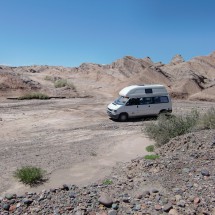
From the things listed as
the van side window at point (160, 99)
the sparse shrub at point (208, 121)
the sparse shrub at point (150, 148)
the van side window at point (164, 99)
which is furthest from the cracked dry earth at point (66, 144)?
the sparse shrub at point (208, 121)

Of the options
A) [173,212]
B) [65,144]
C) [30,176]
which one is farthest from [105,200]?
[65,144]

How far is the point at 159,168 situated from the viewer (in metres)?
10.6

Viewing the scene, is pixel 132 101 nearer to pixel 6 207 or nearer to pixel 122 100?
pixel 122 100

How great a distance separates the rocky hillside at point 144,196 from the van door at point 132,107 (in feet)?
41.7

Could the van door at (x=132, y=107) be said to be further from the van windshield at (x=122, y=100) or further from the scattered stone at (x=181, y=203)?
the scattered stone at (x=181, y=203)

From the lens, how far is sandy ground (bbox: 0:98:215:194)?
12.9 meters

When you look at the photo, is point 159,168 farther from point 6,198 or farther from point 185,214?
point 6,198

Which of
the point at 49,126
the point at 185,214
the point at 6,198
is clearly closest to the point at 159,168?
the point at 185,214

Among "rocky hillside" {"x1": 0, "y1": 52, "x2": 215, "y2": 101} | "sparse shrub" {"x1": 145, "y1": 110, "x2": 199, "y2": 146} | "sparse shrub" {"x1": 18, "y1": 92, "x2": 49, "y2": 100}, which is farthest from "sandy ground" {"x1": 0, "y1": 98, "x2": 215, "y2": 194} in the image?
"rocky hillside" {"x1": 0, "y1": 52, "x2": 215, "y2": 101}

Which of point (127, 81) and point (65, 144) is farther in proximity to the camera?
point (127, 81)

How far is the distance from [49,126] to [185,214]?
53.0 feet

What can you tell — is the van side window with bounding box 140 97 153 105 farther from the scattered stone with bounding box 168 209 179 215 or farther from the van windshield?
the scattered stone with bounding box 168 209 179 215

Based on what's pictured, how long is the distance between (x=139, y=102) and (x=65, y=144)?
7973mm

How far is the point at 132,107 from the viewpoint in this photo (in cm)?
2367
